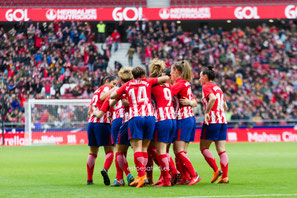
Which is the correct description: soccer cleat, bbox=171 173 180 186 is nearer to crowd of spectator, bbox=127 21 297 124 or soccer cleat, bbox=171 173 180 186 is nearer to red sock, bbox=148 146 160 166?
red sock, bbox=148 146 160 166

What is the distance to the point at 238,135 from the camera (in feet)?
101

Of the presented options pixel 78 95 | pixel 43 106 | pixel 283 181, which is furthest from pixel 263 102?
pixel 283 181

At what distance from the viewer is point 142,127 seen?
950cm

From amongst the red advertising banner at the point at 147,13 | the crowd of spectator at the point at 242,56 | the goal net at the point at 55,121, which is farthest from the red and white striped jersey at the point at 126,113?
the red advertising banner at the point at 147,13

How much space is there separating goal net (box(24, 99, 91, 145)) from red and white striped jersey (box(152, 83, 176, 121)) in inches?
737

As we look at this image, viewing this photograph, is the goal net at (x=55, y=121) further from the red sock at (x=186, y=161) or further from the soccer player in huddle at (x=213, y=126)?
the red sock at (x=186, y=161)

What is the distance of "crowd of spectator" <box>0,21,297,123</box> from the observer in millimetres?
32906

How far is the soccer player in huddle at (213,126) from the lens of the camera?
1041 centimetres

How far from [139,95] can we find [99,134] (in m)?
1.23

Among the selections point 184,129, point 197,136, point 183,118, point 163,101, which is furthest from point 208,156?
point 197,136

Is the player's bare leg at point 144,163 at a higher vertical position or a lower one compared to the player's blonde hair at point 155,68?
lower

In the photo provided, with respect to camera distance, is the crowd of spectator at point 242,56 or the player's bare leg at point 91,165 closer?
the player's bare leg at point 91,165

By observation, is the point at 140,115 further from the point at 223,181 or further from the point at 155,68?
the point at 223,181

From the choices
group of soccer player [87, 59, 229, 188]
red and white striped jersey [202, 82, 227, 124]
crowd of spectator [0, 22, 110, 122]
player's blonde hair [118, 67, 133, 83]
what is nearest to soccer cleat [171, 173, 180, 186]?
group of soccer player [87, 59, 229, 188]
